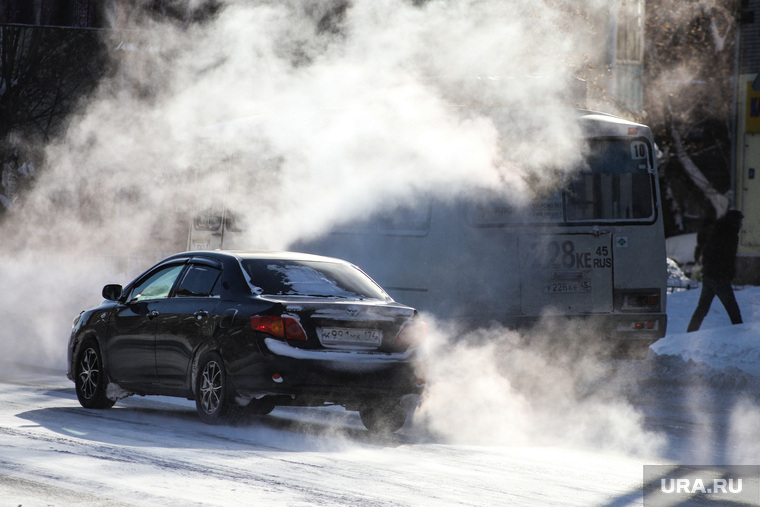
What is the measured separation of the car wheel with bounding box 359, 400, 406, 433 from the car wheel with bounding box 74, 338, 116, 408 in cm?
228

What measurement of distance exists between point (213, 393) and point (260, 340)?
66 centimetres

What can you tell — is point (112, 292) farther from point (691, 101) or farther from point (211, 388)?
point (691, 101)

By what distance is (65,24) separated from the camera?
17.1 m

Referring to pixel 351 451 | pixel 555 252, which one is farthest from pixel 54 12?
pixel 351 451

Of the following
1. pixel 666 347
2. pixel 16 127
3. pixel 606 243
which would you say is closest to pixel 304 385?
pixel 606 243

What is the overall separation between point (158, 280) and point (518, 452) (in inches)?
136

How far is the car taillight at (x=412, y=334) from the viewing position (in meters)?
8.39

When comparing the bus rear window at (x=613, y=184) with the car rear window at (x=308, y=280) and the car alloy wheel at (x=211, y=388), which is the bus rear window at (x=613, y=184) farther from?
the car alloy wheel at (x=211, y=388)

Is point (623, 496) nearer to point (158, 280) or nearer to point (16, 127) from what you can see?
point (158, 280)

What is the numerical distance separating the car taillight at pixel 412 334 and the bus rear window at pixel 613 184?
400 centimetres

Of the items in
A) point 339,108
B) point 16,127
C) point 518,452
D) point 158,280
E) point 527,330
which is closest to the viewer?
point 518,452

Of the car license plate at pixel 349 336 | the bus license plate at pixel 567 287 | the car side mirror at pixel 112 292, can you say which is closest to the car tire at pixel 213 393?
the car license plate at pixel 349 336

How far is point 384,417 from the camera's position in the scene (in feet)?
28.4

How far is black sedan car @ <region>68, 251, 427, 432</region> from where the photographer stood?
8.10 meters
